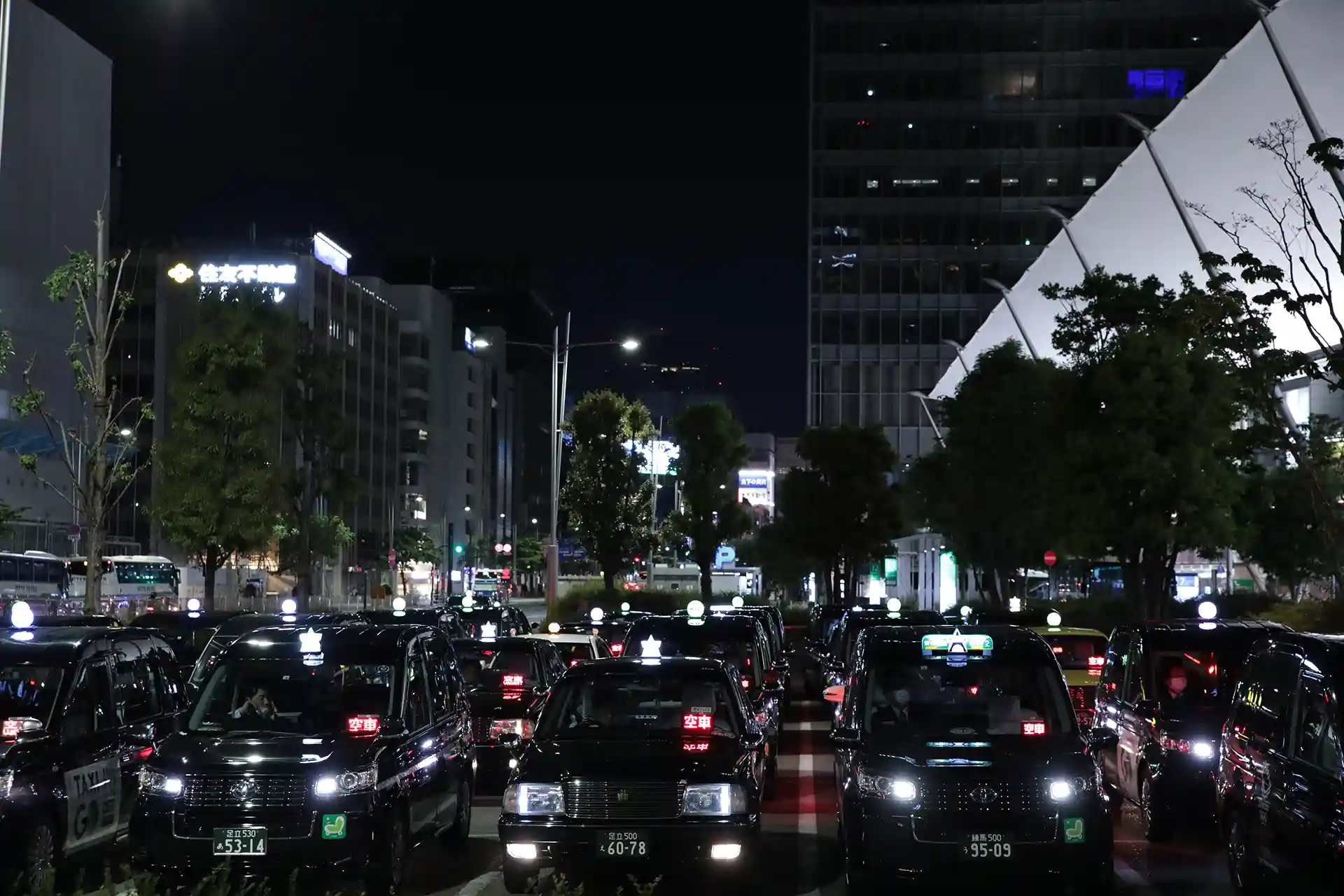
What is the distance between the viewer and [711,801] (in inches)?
431

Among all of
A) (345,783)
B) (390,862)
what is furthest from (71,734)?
(390,862)

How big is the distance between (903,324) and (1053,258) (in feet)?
118

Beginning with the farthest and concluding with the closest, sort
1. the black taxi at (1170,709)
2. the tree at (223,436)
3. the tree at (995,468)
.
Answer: the tree at (995,468) < the tree at (223,436) < the black taxi at (1170,709)

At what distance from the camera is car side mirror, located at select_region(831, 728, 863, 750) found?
11828 millimetres

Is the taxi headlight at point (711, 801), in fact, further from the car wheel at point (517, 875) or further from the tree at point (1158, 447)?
the tree at point (1158, 447)

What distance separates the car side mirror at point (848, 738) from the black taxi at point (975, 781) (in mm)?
15

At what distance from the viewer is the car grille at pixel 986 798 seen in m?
10.9

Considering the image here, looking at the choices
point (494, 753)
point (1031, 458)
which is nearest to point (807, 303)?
point (1031, 458)

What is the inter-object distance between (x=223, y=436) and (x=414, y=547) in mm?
76423

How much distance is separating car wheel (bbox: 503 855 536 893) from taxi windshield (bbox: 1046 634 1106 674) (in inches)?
486

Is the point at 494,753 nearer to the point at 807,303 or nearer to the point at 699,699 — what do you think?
the point at 699,699

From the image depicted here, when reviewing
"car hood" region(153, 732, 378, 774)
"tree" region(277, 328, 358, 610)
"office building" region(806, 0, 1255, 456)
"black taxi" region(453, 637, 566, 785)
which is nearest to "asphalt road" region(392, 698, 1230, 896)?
"black taxi" region(453, 637, 566, 785)

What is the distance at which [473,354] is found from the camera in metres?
152

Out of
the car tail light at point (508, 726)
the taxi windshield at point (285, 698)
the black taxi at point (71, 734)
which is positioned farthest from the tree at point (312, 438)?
the taxi windshield at point (285, 698)
